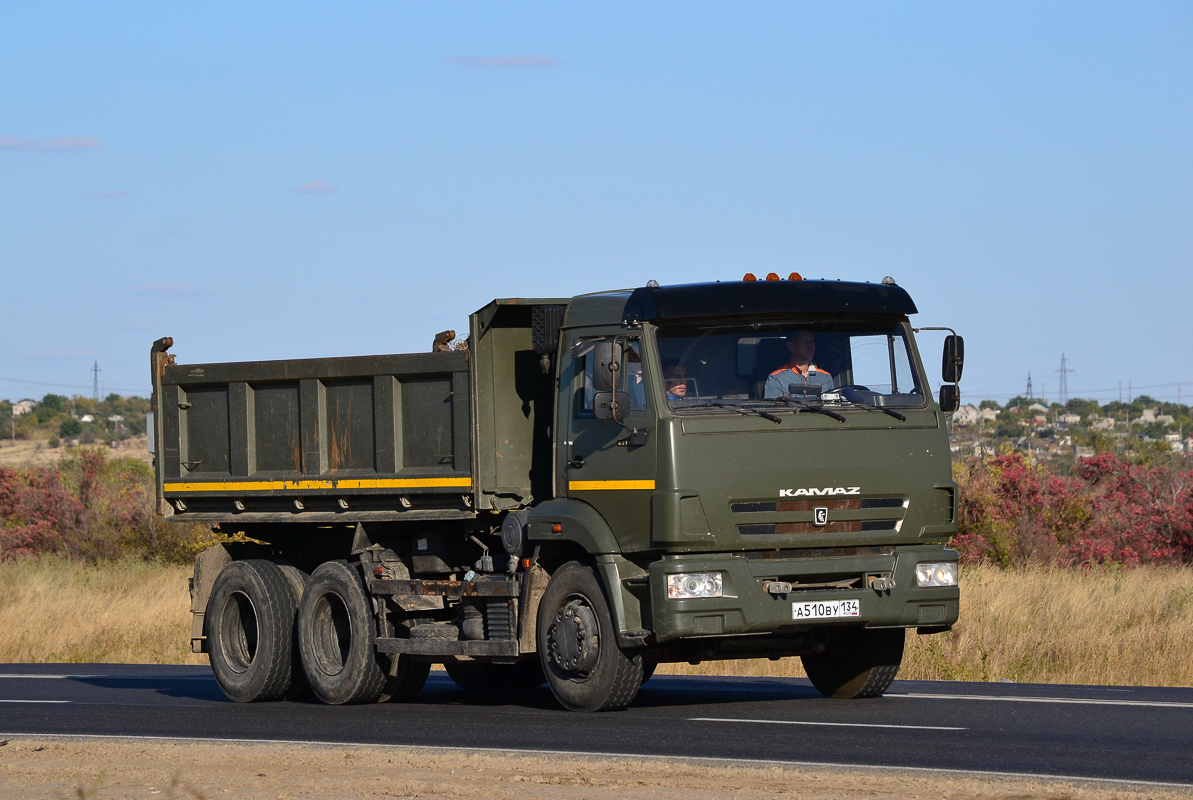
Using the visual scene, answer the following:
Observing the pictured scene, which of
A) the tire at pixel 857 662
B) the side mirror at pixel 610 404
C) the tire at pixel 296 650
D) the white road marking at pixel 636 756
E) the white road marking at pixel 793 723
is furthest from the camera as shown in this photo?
the tire at pixel 296 650

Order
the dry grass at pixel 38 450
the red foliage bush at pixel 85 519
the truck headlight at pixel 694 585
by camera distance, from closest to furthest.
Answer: the truck headlight at pixel 694 585 < the red foliage bush at pixel 85 519 < the dry grass at pixel 38 450

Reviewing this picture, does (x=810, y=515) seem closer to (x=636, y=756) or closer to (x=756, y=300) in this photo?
(x=756, y=300)

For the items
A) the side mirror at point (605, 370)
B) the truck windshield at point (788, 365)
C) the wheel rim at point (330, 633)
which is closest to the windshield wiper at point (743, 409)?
the truck windshield at point (788, 365)

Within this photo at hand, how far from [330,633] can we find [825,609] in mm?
4918

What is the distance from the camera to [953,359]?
11.6m

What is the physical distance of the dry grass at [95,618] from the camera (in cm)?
2198

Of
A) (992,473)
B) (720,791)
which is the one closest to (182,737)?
(720,791)

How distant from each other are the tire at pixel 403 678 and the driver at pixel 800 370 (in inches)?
163

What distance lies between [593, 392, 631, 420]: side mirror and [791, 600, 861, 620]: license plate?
1.75 metres

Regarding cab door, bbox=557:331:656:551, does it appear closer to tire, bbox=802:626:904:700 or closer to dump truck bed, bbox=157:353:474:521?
dump truck bed, bbox=157:353:474:521

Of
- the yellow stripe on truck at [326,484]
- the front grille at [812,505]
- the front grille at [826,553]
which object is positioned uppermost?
the yellow stripe on truck at [326,484]

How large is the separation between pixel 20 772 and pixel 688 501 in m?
4.48

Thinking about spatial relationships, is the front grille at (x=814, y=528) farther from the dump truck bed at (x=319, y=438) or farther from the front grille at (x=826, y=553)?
the dump truck bed at (x=319, y=438)

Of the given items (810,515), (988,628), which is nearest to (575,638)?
(810,515)
